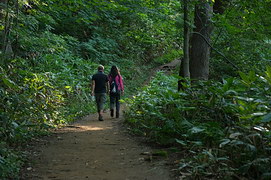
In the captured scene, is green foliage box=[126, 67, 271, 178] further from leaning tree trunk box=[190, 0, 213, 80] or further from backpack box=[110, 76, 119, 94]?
backpack box=[110, 76, 119, 94]

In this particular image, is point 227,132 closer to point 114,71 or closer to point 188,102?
point 188,102

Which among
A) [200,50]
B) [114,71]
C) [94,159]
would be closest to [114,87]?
[114,71]

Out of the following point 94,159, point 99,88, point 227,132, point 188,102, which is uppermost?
point 99,88

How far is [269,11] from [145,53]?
22463 millimetres

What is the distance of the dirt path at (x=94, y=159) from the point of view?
163 inches

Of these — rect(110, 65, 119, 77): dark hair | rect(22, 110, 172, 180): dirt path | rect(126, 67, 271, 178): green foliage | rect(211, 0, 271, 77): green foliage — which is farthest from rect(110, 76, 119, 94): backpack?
rect(126, 67, 271, 178): green foliage

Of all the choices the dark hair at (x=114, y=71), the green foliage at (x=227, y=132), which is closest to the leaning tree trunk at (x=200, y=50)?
the green foliage at (x=227, y=132)

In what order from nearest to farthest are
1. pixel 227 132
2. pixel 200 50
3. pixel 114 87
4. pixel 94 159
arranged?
1. pixel 227 132
2. pixel 94 159
3. pixel 200 50
4. pixel 114 87

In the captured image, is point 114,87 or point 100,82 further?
point 114,87

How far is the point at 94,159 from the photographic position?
5035 millimetres

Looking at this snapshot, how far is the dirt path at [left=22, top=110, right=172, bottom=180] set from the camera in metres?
4.15

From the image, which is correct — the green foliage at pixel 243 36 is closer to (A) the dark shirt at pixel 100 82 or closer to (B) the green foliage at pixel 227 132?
(B) the green foliage at pixel 227 132

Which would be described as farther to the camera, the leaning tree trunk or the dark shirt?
the dark shirt

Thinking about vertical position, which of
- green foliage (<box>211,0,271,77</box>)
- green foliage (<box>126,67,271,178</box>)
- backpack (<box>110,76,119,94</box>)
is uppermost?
green foliage (<box>211,0,271,77</box>)
